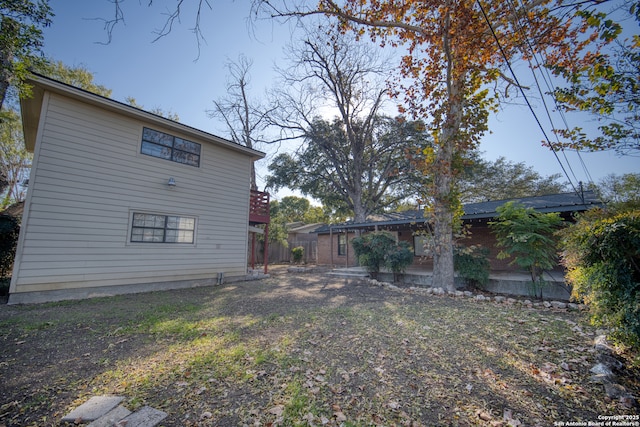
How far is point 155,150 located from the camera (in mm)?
8047

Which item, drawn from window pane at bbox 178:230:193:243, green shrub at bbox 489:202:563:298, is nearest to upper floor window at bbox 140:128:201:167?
window pane at bbox 178:230:193:243

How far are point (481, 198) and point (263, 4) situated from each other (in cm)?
2377

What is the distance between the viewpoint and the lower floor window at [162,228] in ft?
24.9

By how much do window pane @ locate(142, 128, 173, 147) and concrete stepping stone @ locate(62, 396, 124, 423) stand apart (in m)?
7.60

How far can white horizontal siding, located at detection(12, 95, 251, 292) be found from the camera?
20.1 feet

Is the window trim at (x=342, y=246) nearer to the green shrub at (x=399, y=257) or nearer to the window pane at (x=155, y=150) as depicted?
the green shrub at (x=399, y=257)

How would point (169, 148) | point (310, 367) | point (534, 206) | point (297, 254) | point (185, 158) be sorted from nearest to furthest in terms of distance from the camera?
point (310, 367) < point (169, 148) < point (185, 158) < point (534, 206) < point (297, 254)

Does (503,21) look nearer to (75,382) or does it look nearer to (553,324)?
(553,324)

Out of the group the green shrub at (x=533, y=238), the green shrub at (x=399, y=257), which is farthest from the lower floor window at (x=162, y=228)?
the green shrub at (x=533, y=238)

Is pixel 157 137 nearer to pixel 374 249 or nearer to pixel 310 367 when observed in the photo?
pixel 310 367

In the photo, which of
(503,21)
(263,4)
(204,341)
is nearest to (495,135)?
(503,21)

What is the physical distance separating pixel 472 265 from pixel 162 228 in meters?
9.97

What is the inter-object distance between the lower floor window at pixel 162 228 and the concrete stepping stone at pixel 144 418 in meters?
6.65

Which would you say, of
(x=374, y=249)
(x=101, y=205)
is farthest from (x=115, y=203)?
(x=374, y=249)
